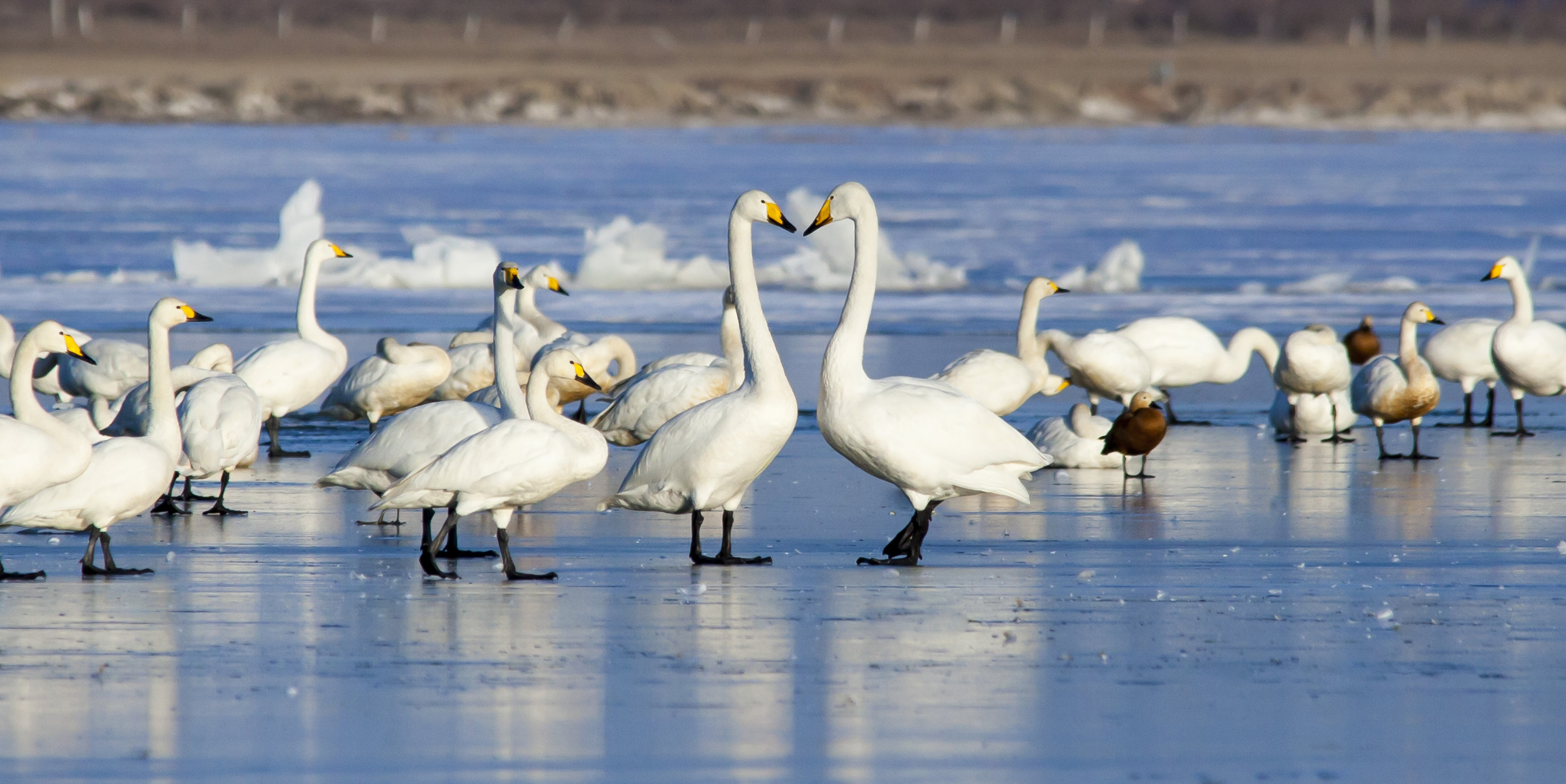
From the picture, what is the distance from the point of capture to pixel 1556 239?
2858 centimetres

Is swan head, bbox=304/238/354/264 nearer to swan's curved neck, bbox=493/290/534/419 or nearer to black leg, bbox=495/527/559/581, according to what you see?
swan's curved neck, bbox=493/290/534/419

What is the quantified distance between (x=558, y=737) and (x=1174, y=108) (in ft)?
221

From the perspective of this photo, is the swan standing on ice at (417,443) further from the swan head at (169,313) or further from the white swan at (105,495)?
the swan head at (169,313)

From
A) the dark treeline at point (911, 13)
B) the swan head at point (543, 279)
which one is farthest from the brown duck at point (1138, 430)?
the dark treeline at point (911, 13)

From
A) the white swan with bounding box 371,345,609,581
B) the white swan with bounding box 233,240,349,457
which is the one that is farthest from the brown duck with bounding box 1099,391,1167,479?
the white swan with bounding box 233,240,349,457

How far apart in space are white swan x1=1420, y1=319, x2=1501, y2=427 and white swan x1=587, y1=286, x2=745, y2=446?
487 centimetres

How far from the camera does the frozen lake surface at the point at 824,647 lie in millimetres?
5316

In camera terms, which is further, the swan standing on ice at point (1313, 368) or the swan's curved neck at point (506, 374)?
the swan standing on ice at point (1313, 368)

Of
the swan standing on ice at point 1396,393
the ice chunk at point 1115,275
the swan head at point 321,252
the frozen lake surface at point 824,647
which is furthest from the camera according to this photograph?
the ice chunk at point 1115,275

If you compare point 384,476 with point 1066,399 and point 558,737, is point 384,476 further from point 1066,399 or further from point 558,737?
point 1066,399

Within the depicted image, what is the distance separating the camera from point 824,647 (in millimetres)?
6523

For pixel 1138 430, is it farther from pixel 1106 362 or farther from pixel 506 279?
pixel 506 279

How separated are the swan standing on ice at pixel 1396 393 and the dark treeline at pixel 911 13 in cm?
8486

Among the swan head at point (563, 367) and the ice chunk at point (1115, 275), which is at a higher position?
the ice chunk at point (1115, 275)
